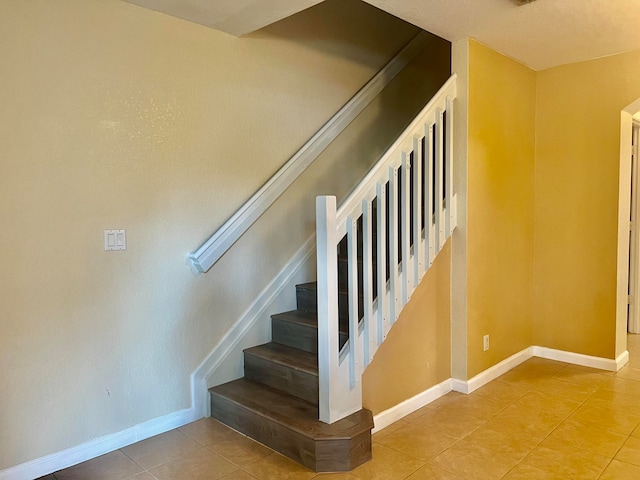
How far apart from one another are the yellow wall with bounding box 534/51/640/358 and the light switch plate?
3.10m

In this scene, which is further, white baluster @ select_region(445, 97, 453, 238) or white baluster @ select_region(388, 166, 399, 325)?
white baluster @ select_region(445, 97, 453, 238)

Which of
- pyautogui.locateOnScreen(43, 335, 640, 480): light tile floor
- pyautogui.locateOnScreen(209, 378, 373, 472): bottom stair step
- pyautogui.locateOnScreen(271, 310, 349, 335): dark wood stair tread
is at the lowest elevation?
pyautogui.locateOnScreen(43, 335, 640, 480): light tile floor

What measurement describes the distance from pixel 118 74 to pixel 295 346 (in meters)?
1.83

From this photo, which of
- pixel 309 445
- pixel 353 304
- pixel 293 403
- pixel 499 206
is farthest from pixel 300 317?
pixel 499 206

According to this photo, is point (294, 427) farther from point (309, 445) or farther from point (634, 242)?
point (634, 242)

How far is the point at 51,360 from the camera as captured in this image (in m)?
2.13

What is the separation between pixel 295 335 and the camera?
285cm

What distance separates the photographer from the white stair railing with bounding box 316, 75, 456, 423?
2.20 metres

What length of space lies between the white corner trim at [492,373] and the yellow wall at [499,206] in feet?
0.13

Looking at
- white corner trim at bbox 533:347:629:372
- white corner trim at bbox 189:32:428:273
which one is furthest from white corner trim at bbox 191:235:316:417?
white corner trim at bbox 533:347:629:372

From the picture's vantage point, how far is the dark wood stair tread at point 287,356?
2514mm

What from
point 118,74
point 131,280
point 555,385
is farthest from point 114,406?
point 555,385

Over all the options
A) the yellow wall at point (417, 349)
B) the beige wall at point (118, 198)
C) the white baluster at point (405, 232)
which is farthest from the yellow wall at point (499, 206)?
the beige wall at point (118, 198)

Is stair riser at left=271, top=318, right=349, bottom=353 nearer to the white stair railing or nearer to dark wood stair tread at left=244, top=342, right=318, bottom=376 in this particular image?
dark wood stair tread at left=244, top=342, right=318, bottom=376
